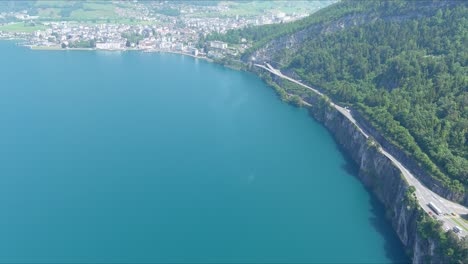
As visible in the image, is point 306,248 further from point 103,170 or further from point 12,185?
point 12,185

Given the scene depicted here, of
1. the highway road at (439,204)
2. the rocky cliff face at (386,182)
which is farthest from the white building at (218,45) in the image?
the highway road at (439,204)

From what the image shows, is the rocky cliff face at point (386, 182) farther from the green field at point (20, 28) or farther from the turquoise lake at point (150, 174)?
the green field at point (20, 28)

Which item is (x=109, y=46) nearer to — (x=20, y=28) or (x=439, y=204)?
(x=20, y=28)

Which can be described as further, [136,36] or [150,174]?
[136,36]

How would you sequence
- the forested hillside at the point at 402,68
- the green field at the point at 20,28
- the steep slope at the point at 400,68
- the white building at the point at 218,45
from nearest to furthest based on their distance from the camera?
the steep slope at the point at 400,68 → the forested hillside at the point at 402,68 → the white building at the point at 218,45 → the green field at the point at 20,28

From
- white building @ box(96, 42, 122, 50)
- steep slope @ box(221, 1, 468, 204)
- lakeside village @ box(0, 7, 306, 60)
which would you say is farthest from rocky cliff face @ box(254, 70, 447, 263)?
white building @ box(96, 42, 122, 50)

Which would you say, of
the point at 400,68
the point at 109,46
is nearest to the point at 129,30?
the point at 109,46

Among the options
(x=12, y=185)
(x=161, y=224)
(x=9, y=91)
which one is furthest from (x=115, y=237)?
(x=9, y=91)
